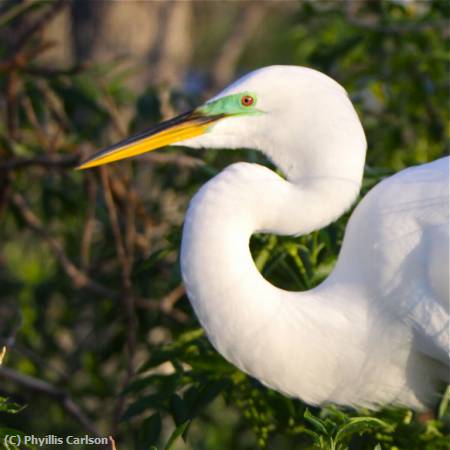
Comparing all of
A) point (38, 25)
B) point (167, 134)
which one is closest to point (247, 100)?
point (167, 134)

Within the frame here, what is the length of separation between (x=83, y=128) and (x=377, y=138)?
3.33 ft

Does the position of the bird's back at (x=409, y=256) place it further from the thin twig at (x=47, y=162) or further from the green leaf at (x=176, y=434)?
the thin twig at (x=47, y=162)

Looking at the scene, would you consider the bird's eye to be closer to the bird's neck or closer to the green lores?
the green lores

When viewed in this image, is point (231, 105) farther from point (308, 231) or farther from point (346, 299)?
point (346, 299)

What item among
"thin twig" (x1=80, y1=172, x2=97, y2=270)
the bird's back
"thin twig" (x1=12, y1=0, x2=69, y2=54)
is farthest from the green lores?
"thin twig" (x1=12, y1=0, x2=69, y2=54)

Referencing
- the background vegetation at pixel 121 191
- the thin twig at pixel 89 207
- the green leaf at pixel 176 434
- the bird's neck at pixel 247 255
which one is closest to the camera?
the green leaf at pixel 176 434

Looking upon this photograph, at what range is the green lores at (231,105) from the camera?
1.88 meters

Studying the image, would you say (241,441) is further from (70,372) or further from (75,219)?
(75,219)

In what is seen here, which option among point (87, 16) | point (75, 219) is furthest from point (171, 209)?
point (87, 16)

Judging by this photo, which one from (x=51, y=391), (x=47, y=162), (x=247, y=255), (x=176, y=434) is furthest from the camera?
(x=47, y=162)

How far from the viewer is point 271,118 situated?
6.25 feet

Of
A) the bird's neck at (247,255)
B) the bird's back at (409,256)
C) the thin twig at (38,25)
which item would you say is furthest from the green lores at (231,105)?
the thin twig at (38,25)

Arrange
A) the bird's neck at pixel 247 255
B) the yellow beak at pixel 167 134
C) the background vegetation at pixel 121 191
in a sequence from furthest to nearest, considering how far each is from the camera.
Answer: the background vegetation at pixel 121 191 < the yellow beak at pixel 167 134 < the bird's neck at pixel 247 255

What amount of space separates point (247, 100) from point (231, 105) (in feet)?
0.11
